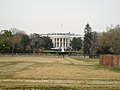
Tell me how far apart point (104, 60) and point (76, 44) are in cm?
13984

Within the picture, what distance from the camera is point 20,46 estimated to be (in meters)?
152

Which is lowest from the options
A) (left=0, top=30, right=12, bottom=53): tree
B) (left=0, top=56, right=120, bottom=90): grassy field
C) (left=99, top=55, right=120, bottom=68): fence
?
(left=0, top=56, right=120, bottom=90): grassy field

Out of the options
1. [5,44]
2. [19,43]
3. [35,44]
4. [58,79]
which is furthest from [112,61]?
[35,44]

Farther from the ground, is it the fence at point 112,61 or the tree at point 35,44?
the tree at point 35,44

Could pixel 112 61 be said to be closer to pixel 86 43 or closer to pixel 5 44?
pixel 86 43

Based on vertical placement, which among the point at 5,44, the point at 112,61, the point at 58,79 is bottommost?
the point at 58,79

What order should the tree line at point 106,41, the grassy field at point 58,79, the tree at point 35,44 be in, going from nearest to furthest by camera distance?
the grassy field at point 58,79, the tree line at point 106,41, the tree at point 35,44

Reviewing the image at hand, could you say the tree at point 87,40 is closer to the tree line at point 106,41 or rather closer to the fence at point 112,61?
the tree line at point 106,41

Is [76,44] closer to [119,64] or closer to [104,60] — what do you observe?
[104,60]

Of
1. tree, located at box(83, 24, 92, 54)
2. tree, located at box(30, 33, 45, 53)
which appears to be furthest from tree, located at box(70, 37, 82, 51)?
tree, located at box(83, 24, 92, 54)

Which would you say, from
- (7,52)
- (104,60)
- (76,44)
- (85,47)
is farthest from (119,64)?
(76,44)

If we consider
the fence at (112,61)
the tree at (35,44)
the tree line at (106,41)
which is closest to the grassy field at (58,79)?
the fence at (112,61)

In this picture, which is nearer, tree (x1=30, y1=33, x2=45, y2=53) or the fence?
the fence

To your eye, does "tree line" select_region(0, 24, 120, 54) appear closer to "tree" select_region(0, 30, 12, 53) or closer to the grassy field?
"tree" select_region(0, 30, 12, 53)
